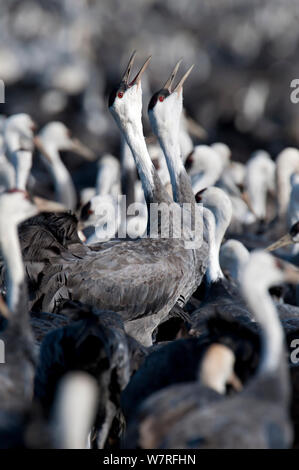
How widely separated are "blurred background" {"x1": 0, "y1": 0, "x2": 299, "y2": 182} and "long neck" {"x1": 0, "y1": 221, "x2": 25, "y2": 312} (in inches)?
504

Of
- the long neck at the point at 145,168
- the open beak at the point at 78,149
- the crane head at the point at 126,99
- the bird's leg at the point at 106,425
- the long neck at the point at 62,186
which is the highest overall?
the crane head at the point at 126,99

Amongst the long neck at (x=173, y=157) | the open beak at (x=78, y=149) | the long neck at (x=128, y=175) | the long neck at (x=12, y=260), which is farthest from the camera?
the open beak at (x=78, y=149)

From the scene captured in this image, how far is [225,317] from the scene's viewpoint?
5.02 meters

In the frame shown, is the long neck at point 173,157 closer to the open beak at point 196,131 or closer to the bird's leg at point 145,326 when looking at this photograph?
the bird's leg at point 145,326

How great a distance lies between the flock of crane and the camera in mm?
4031

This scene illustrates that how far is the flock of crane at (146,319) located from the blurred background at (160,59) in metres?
7.43

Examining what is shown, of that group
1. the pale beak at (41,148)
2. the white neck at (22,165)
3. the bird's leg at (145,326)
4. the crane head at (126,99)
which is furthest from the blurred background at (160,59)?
the bird's leg at (145,326)

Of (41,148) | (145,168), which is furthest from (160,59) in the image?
(145,168)

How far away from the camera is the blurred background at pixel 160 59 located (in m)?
19.1

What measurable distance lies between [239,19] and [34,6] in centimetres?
508

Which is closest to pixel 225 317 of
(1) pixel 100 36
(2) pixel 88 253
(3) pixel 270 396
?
(3) pixel 270 396

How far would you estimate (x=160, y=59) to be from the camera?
2180 cm

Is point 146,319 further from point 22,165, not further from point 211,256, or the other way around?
point 22,165
